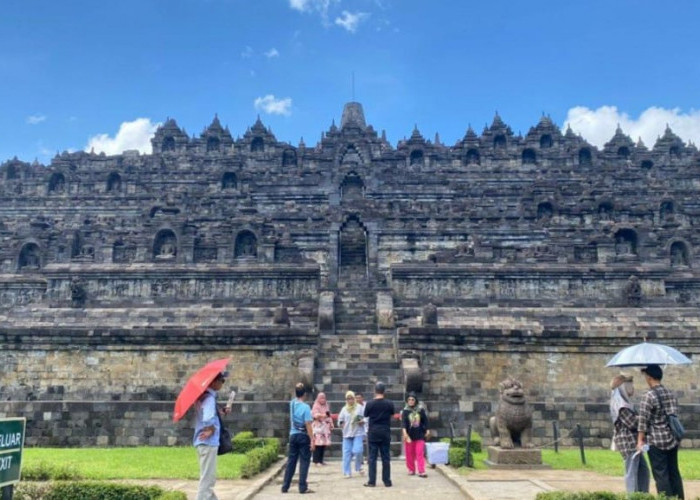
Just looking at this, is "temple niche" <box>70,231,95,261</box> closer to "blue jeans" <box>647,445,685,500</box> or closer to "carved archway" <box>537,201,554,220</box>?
"carved archway" <box>537,201,554,220</box>

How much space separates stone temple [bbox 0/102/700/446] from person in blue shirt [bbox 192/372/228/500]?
7.54 metres

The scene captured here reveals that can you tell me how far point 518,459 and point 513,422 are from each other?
2.21 feet

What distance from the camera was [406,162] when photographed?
4588 cm

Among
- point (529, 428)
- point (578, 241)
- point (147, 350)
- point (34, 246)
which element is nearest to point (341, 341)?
point (147, 350)

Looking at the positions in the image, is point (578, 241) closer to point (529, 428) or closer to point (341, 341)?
point (341, 341)

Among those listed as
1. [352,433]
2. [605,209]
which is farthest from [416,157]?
[352,433]

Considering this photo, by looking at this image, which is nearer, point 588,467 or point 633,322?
point 588,467

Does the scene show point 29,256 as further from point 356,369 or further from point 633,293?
point 633,293

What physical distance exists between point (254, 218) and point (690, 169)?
30.6m

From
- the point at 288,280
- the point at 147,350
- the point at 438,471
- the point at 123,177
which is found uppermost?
the point at 123,177

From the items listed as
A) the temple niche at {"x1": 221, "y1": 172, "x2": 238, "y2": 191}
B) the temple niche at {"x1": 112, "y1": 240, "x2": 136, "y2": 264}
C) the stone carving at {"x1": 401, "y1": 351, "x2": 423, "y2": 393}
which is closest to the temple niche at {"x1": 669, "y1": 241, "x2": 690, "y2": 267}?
the stone carving at {"x1": 401, "y1": 351, "x2": 423, "y2": 393}

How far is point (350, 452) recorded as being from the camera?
11836 mm

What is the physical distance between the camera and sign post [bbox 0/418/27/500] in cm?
661

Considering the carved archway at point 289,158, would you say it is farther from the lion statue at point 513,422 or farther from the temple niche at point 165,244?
the lion statue at point 513,422
